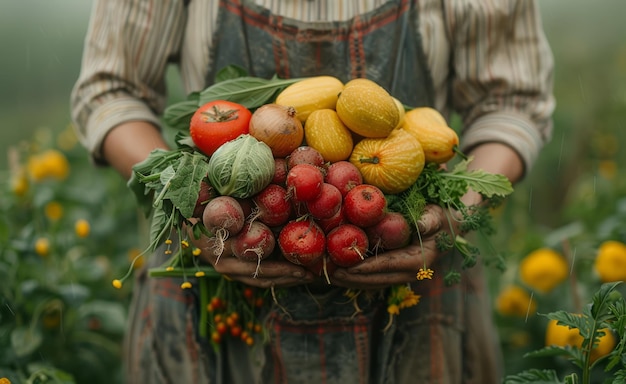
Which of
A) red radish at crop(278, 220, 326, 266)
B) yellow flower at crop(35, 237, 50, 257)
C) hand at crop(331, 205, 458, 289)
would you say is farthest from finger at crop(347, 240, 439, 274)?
yellow flower at crop(35, 237, 50, 257)

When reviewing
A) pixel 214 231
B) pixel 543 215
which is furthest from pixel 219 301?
pixel 543 215

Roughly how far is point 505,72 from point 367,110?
63 cm

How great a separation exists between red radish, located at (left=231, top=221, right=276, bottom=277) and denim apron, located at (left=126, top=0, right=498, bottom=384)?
0.26m

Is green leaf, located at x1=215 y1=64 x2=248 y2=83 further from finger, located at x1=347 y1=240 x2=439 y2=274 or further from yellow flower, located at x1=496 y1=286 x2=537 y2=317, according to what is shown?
yellow flower, located at x1=496 y1=286 x2=537 y2=317

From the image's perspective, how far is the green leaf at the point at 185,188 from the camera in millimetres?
1492

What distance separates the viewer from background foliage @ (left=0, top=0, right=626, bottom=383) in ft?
8.38

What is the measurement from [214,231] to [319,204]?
0.70 ft

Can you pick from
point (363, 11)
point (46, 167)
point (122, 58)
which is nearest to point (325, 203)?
point (363, 11)

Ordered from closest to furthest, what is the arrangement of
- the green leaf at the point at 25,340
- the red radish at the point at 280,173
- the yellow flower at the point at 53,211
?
the red radish at the point at 280,173, the green leaf at the point at 25,340, the yellow flower at the point at 53,211

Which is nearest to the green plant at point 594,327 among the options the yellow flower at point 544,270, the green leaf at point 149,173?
the green leaf at point 149,173

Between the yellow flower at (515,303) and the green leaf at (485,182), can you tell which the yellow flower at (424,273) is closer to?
the green leaf at (485,182)

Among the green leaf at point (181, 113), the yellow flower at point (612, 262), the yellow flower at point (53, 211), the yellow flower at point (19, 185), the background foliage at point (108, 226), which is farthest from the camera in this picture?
the yellow flower at point (53, 211)

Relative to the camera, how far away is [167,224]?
5.04ft

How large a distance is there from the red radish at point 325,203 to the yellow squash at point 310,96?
219mm
